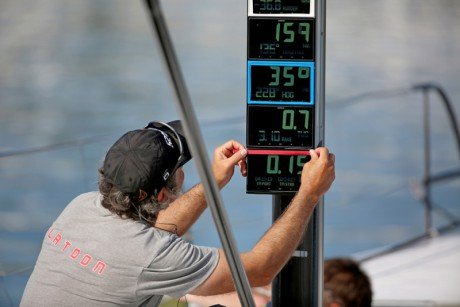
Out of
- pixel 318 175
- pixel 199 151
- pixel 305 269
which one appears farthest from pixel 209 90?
pixel 199 151

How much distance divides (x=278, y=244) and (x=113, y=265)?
1.42 ft

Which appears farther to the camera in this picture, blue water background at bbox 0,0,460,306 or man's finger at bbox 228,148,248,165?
blue water background at bbox 0,0,460,306

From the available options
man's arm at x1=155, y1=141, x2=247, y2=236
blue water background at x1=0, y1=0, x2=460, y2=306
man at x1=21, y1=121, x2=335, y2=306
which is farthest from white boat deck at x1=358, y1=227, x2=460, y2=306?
blue water background at x1=0, y1=0, x2=460, y2=306

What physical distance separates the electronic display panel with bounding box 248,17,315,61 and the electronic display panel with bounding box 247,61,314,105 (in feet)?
0.07

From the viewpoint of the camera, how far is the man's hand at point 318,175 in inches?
135

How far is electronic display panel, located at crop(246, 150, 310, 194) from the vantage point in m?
3.62

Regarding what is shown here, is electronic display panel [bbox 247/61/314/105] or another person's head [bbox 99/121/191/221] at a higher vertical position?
electronic display panel [bbox 247/61/314/105]

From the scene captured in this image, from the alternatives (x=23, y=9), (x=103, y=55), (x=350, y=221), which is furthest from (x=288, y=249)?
(x=23, y=9)

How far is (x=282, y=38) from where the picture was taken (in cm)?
354

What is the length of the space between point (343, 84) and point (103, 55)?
372 centimetres

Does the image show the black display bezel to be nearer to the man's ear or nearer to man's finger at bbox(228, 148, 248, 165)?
man's finger at bbox(228, 148, 248, 165)

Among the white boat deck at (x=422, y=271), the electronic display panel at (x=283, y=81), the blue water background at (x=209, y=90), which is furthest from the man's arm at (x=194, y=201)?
the blue water background at (x=209, y=90)

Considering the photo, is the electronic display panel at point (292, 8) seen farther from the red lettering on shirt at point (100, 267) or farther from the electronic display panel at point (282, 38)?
the red lettering on shirt at point (100, 267)

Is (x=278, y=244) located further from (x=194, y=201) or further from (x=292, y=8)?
(x=292, y=8)
